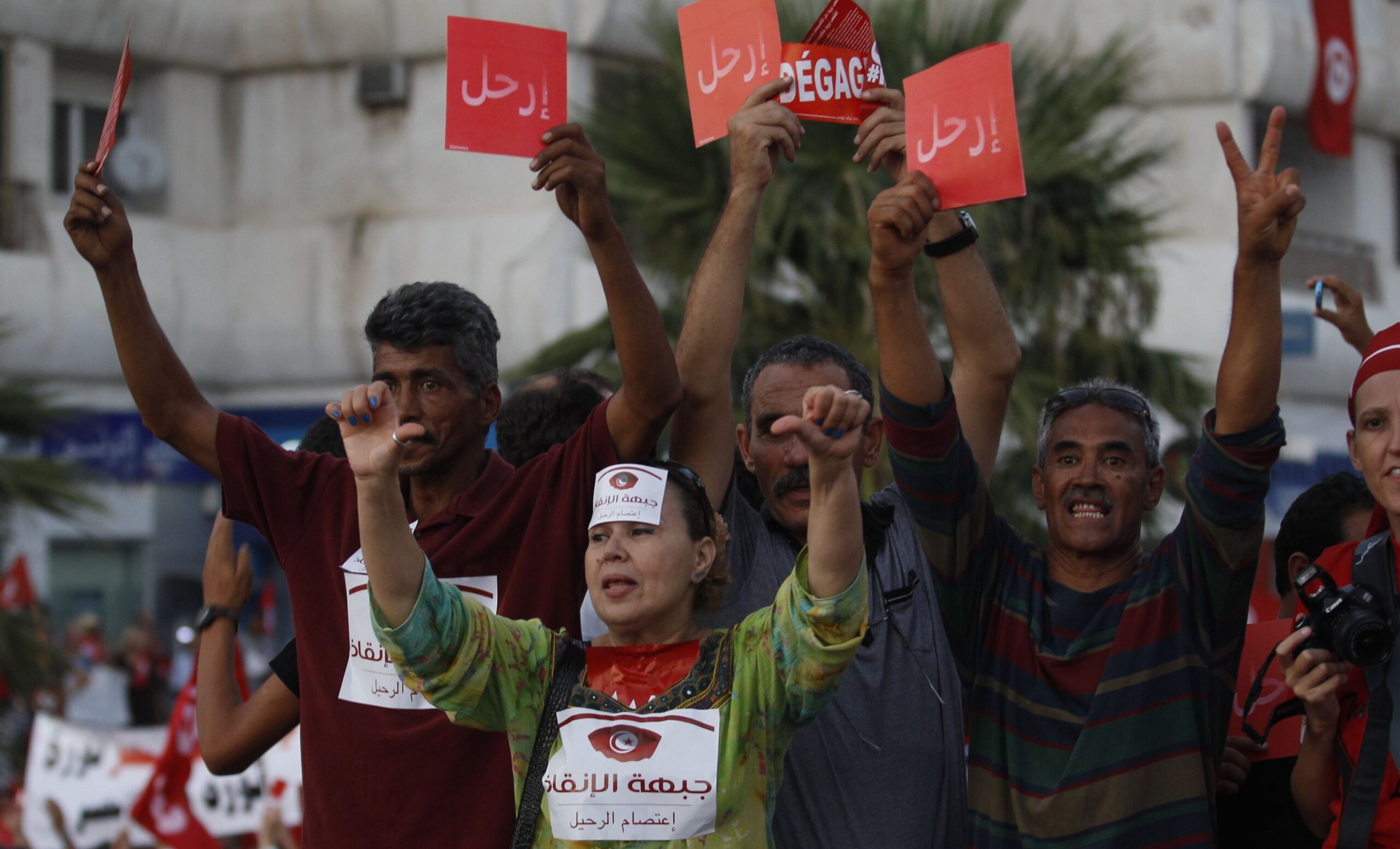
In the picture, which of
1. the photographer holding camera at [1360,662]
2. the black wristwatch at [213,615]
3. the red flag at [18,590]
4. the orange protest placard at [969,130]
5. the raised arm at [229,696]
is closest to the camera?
the photographer holding camera at [1360,662]

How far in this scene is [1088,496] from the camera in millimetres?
3008

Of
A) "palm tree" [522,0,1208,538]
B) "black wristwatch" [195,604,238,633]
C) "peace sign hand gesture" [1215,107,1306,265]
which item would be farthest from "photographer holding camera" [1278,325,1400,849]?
"palm tree" [522,0,1208,538]

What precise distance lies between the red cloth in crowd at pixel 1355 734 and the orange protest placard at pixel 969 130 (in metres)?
0.82

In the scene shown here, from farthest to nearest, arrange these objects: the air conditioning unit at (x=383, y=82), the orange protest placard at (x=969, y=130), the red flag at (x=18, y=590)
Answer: the air conditioning unit at (x=383, y=82)
the red flag at (x=18, y=590)
the orange protest placard at (x=969, y=130)

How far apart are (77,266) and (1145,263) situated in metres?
9.54

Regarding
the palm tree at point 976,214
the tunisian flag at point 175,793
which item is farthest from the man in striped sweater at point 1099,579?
the palm tree at point 976,214

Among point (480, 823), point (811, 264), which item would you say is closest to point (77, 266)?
point (811, 264)

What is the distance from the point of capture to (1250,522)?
272 centimetres

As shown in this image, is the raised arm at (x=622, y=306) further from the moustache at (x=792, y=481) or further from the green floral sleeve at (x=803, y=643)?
the green floral sleeve at (x=803, y=643)

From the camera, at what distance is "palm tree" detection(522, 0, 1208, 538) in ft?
27.2

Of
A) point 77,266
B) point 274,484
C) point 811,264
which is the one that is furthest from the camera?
point 77,266

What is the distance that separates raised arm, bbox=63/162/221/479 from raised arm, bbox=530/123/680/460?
2.50ft

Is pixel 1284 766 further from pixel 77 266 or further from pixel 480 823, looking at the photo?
pixel 77 266

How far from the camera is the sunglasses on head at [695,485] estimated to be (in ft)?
9.20
